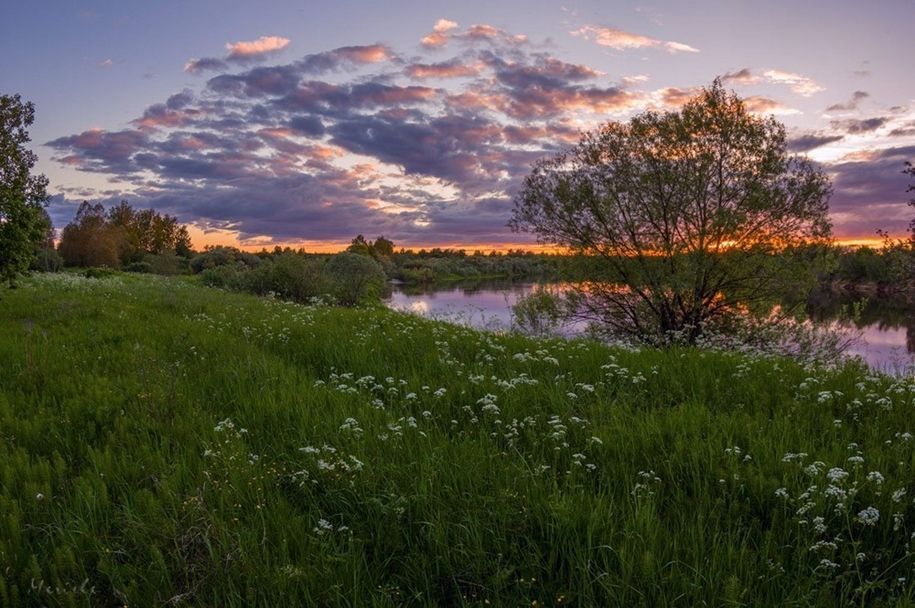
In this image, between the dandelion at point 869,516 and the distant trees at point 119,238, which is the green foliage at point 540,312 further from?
the distant trees at point 119,238

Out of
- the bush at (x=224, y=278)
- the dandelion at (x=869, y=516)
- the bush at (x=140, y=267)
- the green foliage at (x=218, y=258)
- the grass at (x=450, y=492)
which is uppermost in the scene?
the green foliage at (x=218, y=258)

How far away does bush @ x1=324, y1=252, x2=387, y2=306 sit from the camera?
51.6 meters

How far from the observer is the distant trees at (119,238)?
271 feet

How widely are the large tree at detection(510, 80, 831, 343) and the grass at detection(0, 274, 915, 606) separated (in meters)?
11.4

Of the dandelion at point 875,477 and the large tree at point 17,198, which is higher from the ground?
the large tree at point 17,198

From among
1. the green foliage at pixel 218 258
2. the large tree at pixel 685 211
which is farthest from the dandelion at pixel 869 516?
the green foliage at pixel 218 258

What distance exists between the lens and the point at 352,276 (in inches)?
2083

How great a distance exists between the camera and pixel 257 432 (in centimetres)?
518

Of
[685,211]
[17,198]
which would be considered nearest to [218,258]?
[17,198]

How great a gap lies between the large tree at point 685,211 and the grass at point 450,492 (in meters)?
11.4

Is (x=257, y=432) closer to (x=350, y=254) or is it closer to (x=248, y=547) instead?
(x=248, y=547)

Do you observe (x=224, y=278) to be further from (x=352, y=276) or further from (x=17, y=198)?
(x=17, y=198)

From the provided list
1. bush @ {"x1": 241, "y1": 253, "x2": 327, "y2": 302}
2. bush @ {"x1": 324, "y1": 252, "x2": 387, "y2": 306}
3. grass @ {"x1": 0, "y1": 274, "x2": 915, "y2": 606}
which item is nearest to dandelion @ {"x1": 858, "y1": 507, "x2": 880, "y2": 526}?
grass @ {"x1": 0, "y1": 274, "x2": 915, "y2": 606}

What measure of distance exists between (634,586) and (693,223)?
56.4ft
